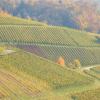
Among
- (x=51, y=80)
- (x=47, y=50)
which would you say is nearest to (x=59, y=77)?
(x=51, y=80)

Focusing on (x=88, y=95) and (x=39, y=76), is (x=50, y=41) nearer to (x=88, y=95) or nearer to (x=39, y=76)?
(x=39, y=76)

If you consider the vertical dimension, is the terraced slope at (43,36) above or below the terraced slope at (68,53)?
above

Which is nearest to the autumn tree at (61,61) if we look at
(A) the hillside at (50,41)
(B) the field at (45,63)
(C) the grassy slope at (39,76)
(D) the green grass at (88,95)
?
(B) the field at (45,63)

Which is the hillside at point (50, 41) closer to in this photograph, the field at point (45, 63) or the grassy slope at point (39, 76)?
the field at point (45, 63)

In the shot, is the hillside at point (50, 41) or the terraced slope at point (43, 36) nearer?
the hillside at point (50, 41)

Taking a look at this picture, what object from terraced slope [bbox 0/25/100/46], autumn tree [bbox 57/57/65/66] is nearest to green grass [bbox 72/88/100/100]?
autumn tree [bbox 57/57/65/66]

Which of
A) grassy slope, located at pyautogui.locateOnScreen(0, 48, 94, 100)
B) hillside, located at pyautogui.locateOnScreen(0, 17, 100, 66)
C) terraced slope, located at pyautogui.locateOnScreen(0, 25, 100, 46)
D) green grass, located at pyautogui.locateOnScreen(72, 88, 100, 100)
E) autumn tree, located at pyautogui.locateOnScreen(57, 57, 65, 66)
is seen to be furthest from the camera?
terraced slope, located at pyautogui.locateOnScreen(0, 25, 100, 46)

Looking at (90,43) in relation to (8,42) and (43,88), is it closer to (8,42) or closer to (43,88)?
(8,42)

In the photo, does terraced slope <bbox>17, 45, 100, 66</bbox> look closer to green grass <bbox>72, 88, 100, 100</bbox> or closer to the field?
the field

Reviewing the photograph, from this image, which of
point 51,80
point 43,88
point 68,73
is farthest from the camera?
point 68,73

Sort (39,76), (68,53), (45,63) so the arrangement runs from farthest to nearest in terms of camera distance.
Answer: (68,53) < (45,63) < (39,76)

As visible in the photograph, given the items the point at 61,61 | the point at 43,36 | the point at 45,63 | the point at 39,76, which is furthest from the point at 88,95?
the point at 43,36
